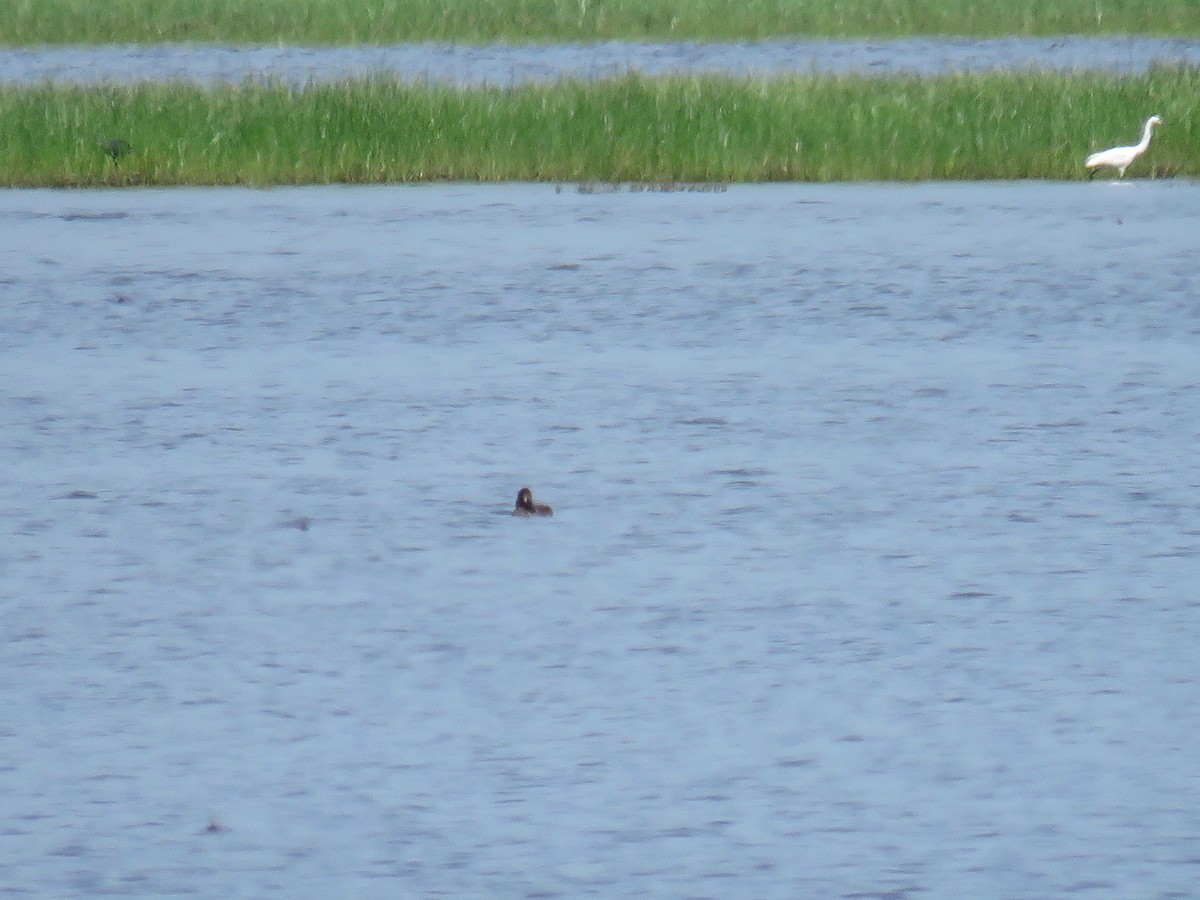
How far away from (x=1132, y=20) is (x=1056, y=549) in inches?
1050

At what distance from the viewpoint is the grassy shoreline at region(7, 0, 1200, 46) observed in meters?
30.6

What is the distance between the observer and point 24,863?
4.71 metres

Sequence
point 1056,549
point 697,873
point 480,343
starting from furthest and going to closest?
point 480,343 → point 1056,549 → point 697,873

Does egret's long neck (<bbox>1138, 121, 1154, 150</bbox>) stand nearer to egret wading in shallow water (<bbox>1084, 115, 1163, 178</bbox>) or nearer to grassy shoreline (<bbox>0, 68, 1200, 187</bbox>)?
egret wading in shallow water (<bbox>1084, 115, 1163, 178</bbox>)

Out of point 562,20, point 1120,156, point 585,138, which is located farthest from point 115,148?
point 562,20

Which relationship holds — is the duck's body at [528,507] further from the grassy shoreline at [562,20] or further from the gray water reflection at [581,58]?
the grassy shoreline at [562,20]

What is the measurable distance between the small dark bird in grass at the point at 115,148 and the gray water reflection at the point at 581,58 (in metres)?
5.94

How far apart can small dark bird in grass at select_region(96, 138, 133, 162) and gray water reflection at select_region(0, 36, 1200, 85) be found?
5940 mm

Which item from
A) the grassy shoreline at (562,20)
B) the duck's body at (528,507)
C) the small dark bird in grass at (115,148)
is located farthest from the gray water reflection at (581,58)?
the duck's body at (528,507)

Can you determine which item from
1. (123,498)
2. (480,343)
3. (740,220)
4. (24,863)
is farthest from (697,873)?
(740,220)

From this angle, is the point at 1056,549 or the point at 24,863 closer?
the point at 24,863

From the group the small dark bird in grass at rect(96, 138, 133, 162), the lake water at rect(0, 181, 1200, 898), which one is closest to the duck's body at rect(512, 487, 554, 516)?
the lake water at rect(0, 181, 1200, 898)

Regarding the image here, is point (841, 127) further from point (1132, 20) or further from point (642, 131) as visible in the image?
point (1132, 20)

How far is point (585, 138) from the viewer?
1650 cm
